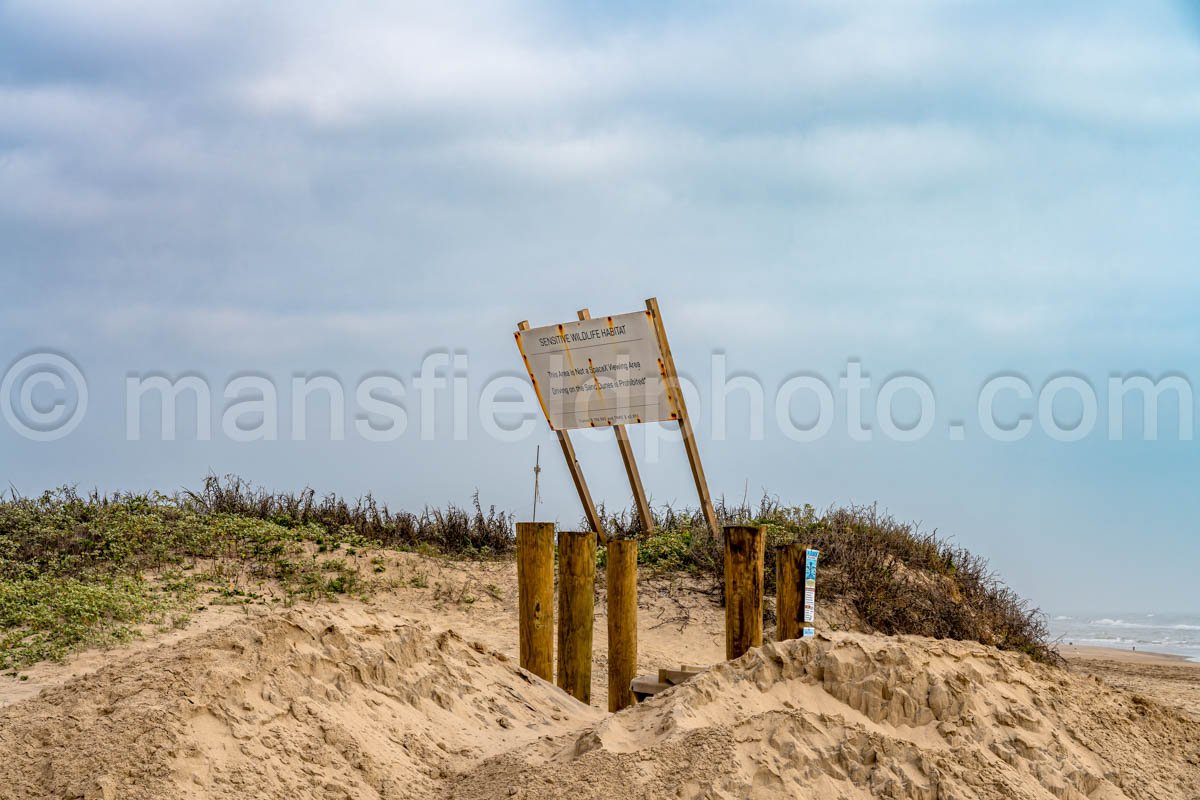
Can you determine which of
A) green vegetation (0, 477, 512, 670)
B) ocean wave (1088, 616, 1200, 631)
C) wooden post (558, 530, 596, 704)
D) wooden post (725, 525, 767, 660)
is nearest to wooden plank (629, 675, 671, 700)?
wooden post (558, 530, 596, 704)

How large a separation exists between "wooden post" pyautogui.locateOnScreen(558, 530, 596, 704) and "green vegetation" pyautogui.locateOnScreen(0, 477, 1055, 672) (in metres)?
4.10

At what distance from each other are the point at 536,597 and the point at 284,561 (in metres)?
5.24

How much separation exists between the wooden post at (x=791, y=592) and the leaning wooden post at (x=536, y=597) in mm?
1893

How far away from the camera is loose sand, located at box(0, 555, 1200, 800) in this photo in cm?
519

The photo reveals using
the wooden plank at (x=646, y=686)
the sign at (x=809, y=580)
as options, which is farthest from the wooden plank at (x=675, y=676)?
the sign at (x=809, y=580)

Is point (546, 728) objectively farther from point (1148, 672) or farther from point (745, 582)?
point (1148, 672)

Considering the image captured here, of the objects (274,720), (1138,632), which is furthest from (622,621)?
(1138,632)

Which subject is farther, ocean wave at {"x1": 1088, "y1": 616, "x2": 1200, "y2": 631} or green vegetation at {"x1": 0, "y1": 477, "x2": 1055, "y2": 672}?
ocean wave at {"x1": 1088, "y1": 616, "x2": 1200, "y2": 631}

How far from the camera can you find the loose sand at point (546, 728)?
5188mm

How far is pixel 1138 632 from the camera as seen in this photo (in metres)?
26.5

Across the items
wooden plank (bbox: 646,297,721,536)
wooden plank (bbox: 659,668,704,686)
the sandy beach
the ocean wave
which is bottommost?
the ocean wave

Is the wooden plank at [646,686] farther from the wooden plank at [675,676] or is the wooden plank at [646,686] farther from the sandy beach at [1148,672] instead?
the sandy beach at [1148,672]

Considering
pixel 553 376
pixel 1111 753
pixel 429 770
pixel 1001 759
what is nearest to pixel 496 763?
pixel 429 770

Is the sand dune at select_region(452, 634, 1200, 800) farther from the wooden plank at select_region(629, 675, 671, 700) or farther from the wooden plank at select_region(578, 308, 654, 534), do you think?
the wooden plank at select_region(578, 308, 654, 534)
